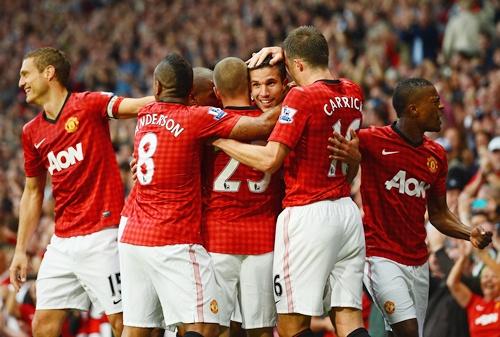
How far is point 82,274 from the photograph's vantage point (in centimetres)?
696

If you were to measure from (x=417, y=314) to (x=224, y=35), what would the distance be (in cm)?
1267

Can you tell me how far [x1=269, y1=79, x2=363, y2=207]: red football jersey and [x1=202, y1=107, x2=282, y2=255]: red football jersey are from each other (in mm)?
290

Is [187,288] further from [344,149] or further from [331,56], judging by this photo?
[331,56]

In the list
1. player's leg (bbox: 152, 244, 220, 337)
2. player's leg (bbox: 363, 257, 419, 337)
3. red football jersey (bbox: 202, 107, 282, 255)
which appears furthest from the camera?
player's leg (bbox: 363, 257, 419, 337)

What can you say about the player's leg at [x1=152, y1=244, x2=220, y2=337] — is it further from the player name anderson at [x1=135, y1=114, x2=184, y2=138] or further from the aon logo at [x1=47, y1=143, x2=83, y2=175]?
the aon logo at [x1=47, y1=143, x2=83, y2=175]

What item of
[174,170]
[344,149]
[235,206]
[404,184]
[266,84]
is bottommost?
[235,206]

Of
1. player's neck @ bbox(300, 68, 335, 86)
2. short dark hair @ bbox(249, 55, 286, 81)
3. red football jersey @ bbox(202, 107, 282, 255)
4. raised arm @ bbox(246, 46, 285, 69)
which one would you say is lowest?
red football jersey @ bbox(202, 107, 282, 255)

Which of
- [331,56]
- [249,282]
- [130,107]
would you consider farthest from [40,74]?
[331,56]

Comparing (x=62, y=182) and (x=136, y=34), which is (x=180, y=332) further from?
(x=136, y=34)

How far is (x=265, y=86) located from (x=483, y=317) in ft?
11.6

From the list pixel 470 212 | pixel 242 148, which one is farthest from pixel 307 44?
pixel 470 212

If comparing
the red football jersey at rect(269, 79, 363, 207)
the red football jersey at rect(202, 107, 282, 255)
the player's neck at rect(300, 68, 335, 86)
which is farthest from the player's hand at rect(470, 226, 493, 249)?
the player's neck at rect(300, 68, 335, 86)

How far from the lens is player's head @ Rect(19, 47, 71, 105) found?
713 cm

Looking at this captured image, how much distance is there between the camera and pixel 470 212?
10102mm
